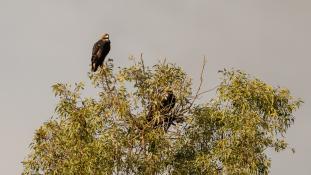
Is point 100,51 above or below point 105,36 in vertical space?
below

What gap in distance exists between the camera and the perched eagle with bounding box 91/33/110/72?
24228 millimetres

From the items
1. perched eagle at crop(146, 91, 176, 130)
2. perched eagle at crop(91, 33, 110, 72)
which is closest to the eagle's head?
perched eagle at crop(91, 33, 110, 72)

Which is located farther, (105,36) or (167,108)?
(105,36)

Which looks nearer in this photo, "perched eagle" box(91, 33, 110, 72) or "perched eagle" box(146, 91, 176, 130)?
"perched eagle" box(146, 91, 176, 130)

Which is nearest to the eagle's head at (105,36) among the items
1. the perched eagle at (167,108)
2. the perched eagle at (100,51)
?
the perched eagle at (100,51)

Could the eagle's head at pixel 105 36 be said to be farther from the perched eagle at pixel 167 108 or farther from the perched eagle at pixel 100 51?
the perched eagle at pixel 167 108

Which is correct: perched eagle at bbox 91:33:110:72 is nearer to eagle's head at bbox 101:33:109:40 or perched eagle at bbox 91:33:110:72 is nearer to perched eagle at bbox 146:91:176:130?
→ eagle's head at bbox 101:33:109:40

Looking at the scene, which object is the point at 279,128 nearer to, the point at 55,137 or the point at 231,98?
the point at 231,98

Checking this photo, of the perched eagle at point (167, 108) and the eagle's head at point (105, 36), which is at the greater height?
the eagle's head at point (105, 36)

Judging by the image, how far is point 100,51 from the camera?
2531 centimetres

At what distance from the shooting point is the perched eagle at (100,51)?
24.2 metres

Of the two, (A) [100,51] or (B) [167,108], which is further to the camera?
(A) [100,51]

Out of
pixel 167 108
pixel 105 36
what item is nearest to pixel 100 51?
pixel 105 36

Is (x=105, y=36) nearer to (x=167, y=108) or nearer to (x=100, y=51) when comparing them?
(x=100, y=51)
